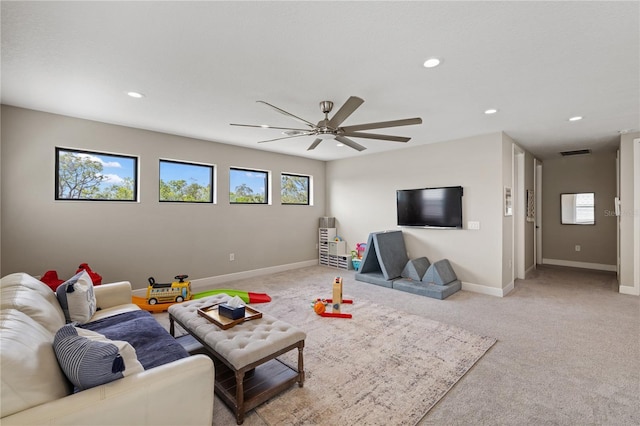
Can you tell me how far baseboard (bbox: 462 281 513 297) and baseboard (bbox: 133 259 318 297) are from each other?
11.2ft

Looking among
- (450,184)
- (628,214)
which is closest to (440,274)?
(450,184)

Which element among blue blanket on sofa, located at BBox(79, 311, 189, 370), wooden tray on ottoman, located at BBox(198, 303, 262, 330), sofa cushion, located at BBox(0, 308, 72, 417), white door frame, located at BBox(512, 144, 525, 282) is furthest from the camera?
white door frame, located at BBox(512, 144, 525, 282)

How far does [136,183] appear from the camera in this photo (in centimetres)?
439

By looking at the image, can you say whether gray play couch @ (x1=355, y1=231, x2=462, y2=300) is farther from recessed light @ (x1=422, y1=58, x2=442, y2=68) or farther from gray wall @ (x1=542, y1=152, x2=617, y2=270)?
gray wall @ (x1=542, y1=152, x2=617, y2=270)

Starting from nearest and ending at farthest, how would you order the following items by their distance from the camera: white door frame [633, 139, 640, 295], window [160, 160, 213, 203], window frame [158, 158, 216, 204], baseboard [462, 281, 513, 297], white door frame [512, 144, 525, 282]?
white door frame [633, 139, 640, 295] < baseboard [462, 281, 513, 297] < window frame [158, 158, 216, 204] < window [160, 160, 213, 203] < white door frame [512, 144, 525, 282]

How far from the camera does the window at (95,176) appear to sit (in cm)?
382

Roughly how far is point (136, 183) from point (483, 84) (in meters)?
4.78

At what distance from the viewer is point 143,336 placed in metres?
2.11

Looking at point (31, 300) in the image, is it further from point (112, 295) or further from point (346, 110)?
point (346, 110)

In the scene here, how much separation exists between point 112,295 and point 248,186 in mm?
3339

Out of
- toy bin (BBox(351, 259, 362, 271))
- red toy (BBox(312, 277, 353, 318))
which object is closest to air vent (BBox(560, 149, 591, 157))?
toy bin (BBox(351, 259, 362, 271))

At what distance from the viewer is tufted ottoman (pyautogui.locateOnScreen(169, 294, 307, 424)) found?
73.6 inches

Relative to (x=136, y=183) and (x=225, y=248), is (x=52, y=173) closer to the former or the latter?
(x=136, y=183)

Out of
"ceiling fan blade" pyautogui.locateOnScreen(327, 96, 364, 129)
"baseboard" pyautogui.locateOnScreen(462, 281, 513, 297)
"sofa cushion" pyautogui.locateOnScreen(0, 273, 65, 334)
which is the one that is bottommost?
"baseboard" pyautogui.locateOnScreen(462, 281, 513, 297)
